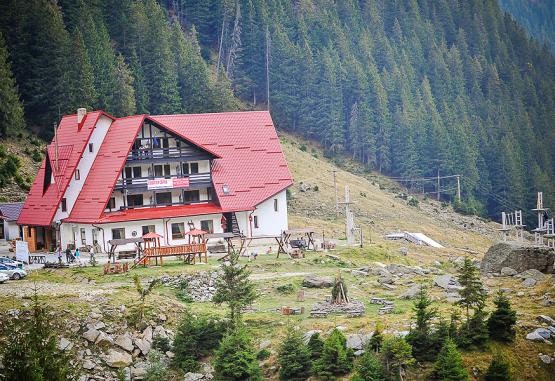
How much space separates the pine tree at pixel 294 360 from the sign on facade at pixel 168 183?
30780 mm

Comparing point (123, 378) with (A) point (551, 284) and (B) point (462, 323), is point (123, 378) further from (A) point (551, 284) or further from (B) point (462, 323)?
(A) point (551, 284)

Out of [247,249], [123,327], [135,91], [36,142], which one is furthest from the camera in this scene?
[135,91]

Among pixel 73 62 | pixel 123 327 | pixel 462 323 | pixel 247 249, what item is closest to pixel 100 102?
pixel 73 62

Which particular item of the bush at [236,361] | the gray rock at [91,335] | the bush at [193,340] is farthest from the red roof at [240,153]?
the bush at [236,361]

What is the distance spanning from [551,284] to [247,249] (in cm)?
2368

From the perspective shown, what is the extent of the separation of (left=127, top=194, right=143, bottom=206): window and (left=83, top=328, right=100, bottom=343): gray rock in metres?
26.7

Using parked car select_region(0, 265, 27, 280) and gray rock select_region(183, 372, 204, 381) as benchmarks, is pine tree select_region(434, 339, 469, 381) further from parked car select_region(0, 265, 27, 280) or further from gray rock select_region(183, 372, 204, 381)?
parked car select_region(0, 265, 27, 280)

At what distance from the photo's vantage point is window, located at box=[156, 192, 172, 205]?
7356 centimetres

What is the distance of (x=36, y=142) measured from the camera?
90812mm

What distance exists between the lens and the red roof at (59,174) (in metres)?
71.2

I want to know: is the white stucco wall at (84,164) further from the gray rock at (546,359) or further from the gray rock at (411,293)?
the gray rock at (546,359)

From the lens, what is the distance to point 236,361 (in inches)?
1710

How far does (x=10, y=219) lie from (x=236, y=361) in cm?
3800

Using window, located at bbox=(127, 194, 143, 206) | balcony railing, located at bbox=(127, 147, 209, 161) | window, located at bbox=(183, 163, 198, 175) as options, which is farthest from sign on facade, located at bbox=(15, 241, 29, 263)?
window, located at bbox=(183, 163, 198, 175)
